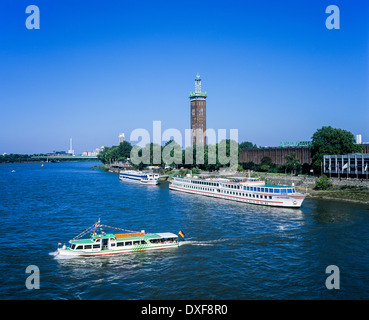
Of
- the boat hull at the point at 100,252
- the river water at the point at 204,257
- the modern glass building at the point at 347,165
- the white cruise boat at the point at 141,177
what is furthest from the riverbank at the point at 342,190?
the white cruise boat at the point at 141,177

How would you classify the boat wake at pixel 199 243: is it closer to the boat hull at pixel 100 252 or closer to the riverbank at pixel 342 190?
the boat hull at pixel 100 252

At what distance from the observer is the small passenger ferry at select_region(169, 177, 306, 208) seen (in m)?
69.4

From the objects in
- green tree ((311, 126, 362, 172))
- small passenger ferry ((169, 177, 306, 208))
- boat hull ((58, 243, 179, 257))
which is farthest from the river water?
green tree ((311, 126, 362, 172))

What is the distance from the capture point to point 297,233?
157 feet

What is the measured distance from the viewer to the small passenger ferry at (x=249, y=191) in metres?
69.4

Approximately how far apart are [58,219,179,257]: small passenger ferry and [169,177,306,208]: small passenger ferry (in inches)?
1402

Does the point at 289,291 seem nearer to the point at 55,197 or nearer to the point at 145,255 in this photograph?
the point at 145,255

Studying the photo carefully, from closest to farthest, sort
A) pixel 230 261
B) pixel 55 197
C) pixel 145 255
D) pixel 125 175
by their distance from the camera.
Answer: pixel 230 261, pixel 145 255, pixel 55 197, pixel 125 175

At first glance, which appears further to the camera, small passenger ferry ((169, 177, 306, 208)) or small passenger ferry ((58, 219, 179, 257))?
small passenger ferry ((169, 177, 306, 208))

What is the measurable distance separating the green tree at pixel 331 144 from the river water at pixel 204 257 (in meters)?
44.2
